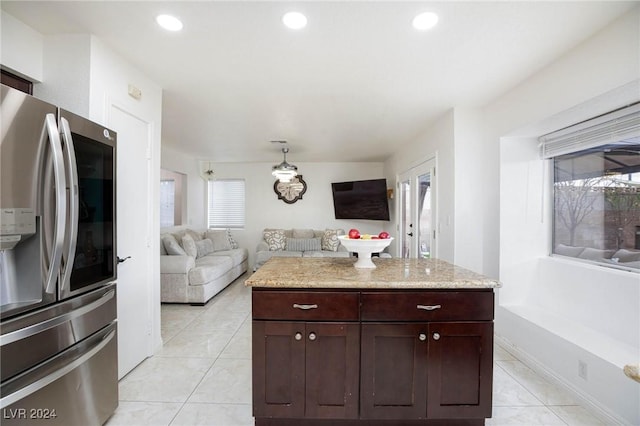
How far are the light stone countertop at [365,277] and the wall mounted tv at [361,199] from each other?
13.4 ft

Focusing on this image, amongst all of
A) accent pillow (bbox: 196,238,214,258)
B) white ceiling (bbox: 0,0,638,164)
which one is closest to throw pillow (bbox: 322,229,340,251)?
accent pillow (bbox: 196,238,214,258)

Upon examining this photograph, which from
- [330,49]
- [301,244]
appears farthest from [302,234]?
[330,49]

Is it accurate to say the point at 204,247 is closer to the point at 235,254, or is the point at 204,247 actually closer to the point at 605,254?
the point at 235,254

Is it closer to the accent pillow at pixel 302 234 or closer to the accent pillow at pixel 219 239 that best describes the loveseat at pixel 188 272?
the accent pillow at pixel 219 239

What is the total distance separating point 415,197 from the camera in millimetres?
4699

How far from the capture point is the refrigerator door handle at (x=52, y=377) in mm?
1128

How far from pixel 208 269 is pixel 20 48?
120 inches

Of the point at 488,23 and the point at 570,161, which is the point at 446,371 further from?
the point at 570,161

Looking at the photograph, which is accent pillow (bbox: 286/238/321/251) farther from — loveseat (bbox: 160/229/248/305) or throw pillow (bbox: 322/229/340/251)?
loveseat (bbox: 160/229/248/305)

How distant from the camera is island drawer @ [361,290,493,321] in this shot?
1584mm

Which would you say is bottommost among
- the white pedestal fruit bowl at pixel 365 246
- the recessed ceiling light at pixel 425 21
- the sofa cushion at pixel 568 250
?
the sofa cushion at pixel 568 250

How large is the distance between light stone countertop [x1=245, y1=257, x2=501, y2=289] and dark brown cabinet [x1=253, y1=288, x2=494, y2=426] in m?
0.06

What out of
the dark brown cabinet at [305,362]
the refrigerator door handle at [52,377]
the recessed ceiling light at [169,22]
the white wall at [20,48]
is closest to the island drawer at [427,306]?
the dark brown cabinet at [305,362]

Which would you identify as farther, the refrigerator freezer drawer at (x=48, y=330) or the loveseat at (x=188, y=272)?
the loveseat at (x=188, y=272)
